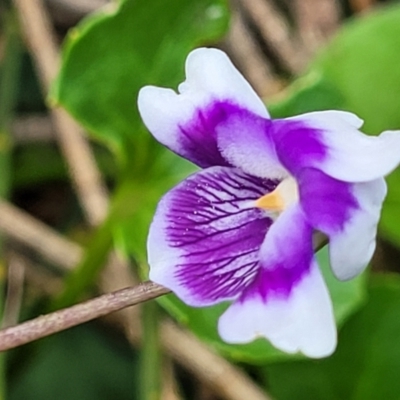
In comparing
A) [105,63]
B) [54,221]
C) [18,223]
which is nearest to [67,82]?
[105,63]

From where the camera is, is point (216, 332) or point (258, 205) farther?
point (216, 332)

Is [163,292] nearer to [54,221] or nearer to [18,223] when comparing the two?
[18,223]

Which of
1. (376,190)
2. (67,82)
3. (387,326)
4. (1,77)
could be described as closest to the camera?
(376,190)

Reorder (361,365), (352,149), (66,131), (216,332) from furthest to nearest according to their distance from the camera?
(66,131) → (361,365) → (216,332) → (352,149)

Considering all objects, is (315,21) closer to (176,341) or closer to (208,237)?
(176,341)

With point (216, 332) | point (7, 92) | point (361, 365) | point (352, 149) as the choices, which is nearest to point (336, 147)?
point (352, 149)

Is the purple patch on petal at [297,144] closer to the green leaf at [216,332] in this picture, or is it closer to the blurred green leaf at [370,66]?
the green leaf at [216,332]
